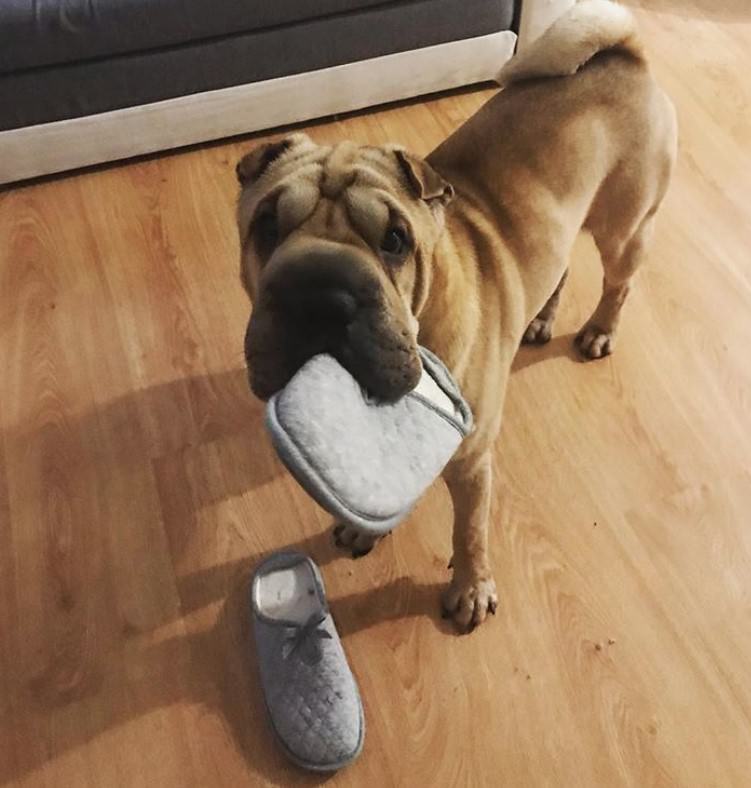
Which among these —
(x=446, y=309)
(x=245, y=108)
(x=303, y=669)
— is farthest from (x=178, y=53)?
(x=303, y=669)

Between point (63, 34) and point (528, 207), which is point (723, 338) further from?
point (63, 34)

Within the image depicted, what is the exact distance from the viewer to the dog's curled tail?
Answer: 1.51 meters

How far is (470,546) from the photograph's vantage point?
4.85 ft

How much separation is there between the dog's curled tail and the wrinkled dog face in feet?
1.47

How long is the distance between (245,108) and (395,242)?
4.68 ft

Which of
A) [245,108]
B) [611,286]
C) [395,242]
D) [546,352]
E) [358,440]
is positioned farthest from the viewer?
[245,108]

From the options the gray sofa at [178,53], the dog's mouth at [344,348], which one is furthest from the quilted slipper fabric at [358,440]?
the gray sofa at [178,53]

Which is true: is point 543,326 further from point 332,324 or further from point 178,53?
point 178,53

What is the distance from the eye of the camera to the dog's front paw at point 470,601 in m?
1.51

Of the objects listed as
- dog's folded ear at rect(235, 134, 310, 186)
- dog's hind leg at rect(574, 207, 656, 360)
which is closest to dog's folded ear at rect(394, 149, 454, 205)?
dog's folded ear at rect(235, 134, 310, 186)

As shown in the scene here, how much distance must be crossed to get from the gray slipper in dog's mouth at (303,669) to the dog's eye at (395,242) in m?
0.67

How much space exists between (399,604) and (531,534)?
0.97 ft

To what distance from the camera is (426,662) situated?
1.50 m

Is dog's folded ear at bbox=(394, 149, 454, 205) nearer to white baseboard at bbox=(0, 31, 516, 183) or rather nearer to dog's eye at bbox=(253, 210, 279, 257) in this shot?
dog's eye at bbox=(253, 210, 279, 257)
